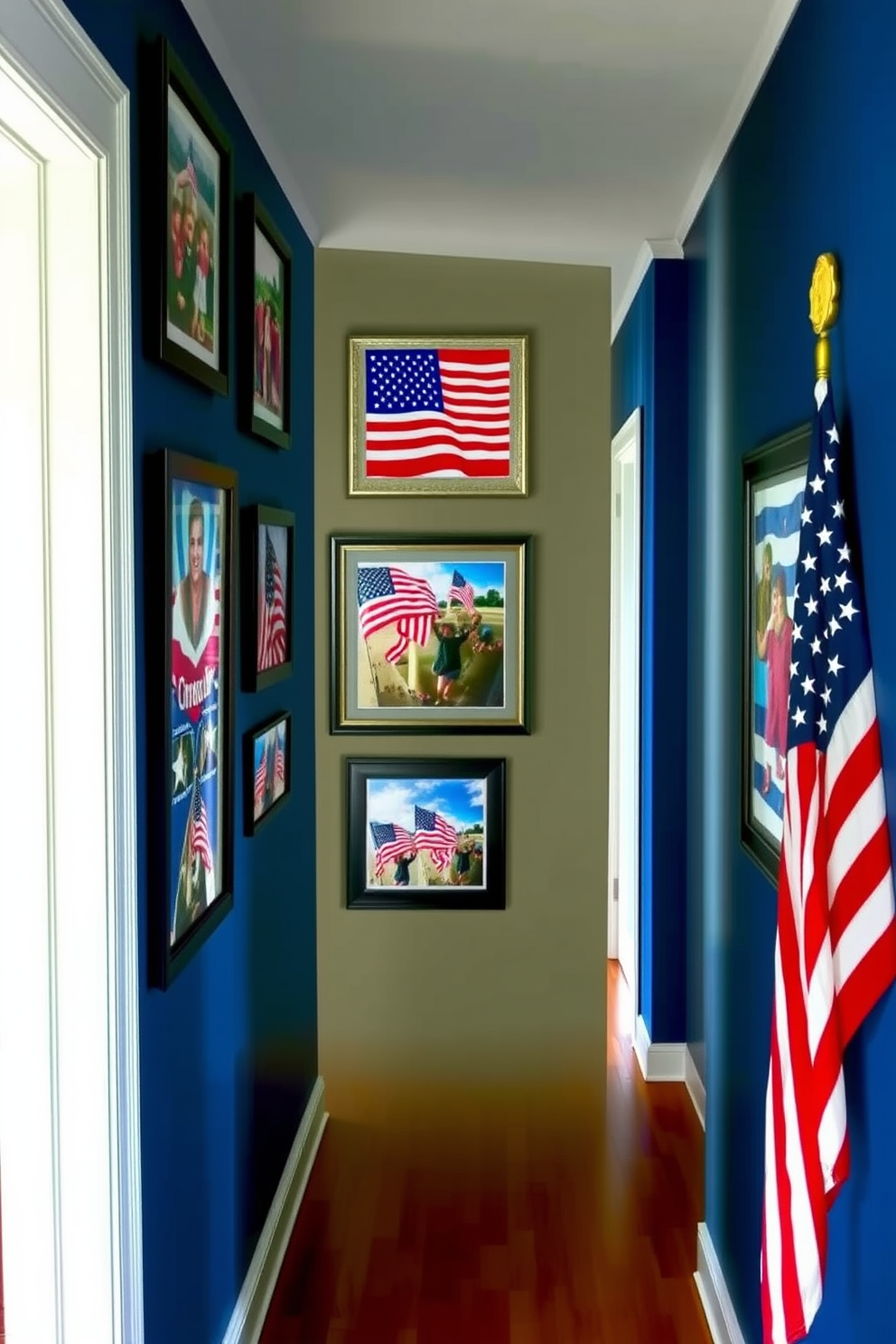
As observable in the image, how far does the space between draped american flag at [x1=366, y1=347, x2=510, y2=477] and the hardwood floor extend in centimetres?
204

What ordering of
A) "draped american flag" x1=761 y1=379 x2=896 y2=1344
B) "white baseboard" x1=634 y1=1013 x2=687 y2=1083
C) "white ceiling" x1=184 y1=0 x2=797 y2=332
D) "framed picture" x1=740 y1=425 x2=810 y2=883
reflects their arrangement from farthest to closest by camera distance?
"white baseboard" x1=634 y1=1013 x2=687 y2=1083 → "white ceiling" x1=184 y1=0 x2=797 y2=332 → "framed picture" x1=740 y1=425 x2=810 y2=883 → "draped american flag" x1=761 y1=379 x2=896 y2=1344

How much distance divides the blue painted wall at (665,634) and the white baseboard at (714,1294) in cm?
107

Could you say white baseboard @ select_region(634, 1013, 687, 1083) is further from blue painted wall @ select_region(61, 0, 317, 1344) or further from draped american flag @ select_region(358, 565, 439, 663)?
draped american flag @ select_region(358, 565, 439, 663)

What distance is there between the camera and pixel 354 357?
375 centimetres

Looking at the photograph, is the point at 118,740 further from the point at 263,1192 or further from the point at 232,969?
the point at 263,1192

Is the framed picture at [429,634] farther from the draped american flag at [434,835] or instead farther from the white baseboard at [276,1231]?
the white baseboard at [276,1231]

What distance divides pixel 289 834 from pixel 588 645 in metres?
1.16

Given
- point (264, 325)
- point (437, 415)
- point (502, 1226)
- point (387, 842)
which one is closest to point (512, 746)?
point (387, 842)

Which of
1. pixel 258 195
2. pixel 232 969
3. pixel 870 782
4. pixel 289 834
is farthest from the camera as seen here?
pixel 289 834

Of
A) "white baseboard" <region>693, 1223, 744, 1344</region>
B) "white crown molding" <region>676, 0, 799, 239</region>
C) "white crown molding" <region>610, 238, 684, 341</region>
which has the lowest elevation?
"white baseboard" <region>693, 1223, 744, 1344</region>

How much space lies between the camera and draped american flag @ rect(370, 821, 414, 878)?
3.87 meters

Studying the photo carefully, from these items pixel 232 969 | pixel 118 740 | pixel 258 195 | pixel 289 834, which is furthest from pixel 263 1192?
pixel 258 195

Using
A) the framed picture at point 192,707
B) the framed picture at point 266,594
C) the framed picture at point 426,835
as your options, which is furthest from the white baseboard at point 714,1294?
the framed picture at point 266,594

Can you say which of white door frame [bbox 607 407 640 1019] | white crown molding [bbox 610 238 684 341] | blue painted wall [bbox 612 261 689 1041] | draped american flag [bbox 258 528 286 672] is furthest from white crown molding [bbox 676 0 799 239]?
draped american flag [bbox 258 528 286 672]
